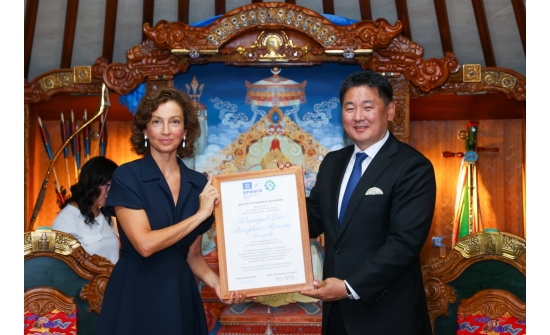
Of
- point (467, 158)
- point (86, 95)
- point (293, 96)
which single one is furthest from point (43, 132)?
point (467, 158)

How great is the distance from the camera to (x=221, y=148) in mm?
4836

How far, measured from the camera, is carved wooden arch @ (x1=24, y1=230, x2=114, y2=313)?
154 inches

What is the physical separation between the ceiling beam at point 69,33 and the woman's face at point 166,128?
3.34m

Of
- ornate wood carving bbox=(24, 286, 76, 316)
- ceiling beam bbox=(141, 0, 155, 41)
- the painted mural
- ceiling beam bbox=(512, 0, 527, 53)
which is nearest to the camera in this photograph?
ornate wood carving bbox=(24, 286, 76, 316)

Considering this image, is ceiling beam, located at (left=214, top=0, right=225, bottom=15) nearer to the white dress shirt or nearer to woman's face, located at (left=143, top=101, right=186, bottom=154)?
the white dress shirt

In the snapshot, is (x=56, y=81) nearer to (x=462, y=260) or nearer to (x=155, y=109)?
(x=155, y=109)

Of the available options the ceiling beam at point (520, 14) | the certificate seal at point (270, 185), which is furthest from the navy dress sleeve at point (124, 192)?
the ceiling beam at point (520, 14)

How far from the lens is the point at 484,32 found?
5449 mm

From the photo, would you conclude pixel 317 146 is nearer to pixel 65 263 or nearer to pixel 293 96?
pixel 293 96

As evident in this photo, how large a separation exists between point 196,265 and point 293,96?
2.46 metres

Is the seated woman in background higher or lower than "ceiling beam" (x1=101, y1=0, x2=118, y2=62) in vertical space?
lower

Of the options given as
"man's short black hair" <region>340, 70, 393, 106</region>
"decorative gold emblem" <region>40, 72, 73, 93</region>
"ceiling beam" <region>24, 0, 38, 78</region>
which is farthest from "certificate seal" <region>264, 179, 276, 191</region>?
"ceiling beam" <region>24, 0, 38, 78</region>

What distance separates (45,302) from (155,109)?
6.36ft

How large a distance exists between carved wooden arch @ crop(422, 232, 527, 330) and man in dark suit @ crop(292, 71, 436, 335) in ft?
4.09
